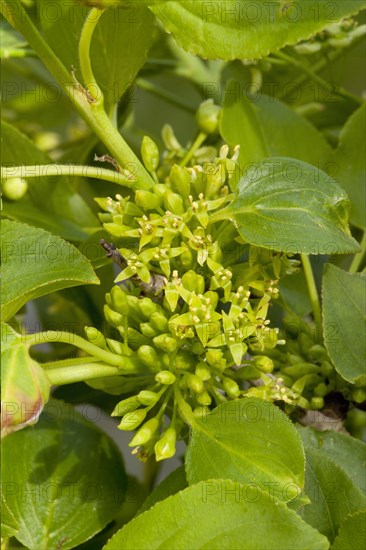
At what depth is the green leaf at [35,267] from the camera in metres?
0.49

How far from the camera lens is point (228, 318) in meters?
0.56

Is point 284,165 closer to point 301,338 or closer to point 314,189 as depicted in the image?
point 314,189

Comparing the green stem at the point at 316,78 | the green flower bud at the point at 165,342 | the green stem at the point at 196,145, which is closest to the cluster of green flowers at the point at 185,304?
the green flower bud at the point at 165,342

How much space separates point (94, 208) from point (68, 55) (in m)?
0.28

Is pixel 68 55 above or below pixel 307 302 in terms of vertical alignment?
above

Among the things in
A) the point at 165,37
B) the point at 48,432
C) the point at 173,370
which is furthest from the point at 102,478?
the point at 165,37

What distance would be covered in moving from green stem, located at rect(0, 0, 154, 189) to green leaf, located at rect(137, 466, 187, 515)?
208mm

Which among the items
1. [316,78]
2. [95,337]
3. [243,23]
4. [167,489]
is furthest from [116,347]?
[316,78]

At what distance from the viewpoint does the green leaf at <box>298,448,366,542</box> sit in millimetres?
564

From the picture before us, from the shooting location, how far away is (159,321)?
0.56 metres

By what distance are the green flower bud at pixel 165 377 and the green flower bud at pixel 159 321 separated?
0.03 m

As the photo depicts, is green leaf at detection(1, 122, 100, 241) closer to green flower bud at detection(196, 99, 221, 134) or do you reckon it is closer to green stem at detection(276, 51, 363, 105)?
green flower bud at detection(196, 99, 221, 134)

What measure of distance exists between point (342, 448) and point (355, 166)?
0.78 feet

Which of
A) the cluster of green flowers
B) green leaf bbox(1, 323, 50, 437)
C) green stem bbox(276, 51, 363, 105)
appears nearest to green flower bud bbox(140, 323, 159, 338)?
the cluster of green flowers
